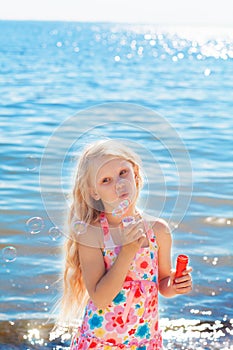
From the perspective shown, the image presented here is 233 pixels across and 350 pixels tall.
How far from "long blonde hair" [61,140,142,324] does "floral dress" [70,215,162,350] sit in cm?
14

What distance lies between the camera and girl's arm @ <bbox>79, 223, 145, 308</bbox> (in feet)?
9.77

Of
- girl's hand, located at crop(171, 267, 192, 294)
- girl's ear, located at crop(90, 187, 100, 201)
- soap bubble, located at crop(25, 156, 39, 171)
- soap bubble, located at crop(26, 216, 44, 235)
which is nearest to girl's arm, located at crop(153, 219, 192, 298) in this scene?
girl's hand, located at crop(171, 267, 192, 294)

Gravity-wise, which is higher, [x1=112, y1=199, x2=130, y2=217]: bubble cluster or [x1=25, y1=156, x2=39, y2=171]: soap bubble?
[x1=25, y1=156, x2=39, y2=171]: soap bubble

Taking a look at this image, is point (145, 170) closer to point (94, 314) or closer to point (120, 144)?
point (120, 144)

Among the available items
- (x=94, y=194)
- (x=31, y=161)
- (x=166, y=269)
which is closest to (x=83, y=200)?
(x=94, y=194)

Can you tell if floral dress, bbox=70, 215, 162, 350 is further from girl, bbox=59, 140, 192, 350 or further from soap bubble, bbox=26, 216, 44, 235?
soap bubble, bbox=26, 216, 44, 235

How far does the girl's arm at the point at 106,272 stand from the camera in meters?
2.98

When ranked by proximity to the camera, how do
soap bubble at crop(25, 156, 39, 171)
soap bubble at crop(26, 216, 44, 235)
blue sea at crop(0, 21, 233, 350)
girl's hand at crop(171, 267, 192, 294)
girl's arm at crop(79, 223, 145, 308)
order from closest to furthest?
girl's arm at crop(79, 223, 145, 308) → girl's hand at crop(171, 267, 192, 294) → blue sea at crop(0, 21, 233, 350) → soap bubble at crop(26, 216, 44, 235) → soap bubble at crop(25, 156, 39, 171)

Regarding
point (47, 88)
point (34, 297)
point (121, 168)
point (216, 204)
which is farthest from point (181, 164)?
point (47, 88)

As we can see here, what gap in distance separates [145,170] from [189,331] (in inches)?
86.9

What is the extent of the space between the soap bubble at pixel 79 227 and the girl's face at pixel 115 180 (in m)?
0.15

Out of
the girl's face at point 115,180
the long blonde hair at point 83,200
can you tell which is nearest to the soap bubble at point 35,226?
the long blonde hair at point 83,200

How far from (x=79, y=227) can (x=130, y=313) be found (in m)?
0.39

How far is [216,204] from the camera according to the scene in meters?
8.08
